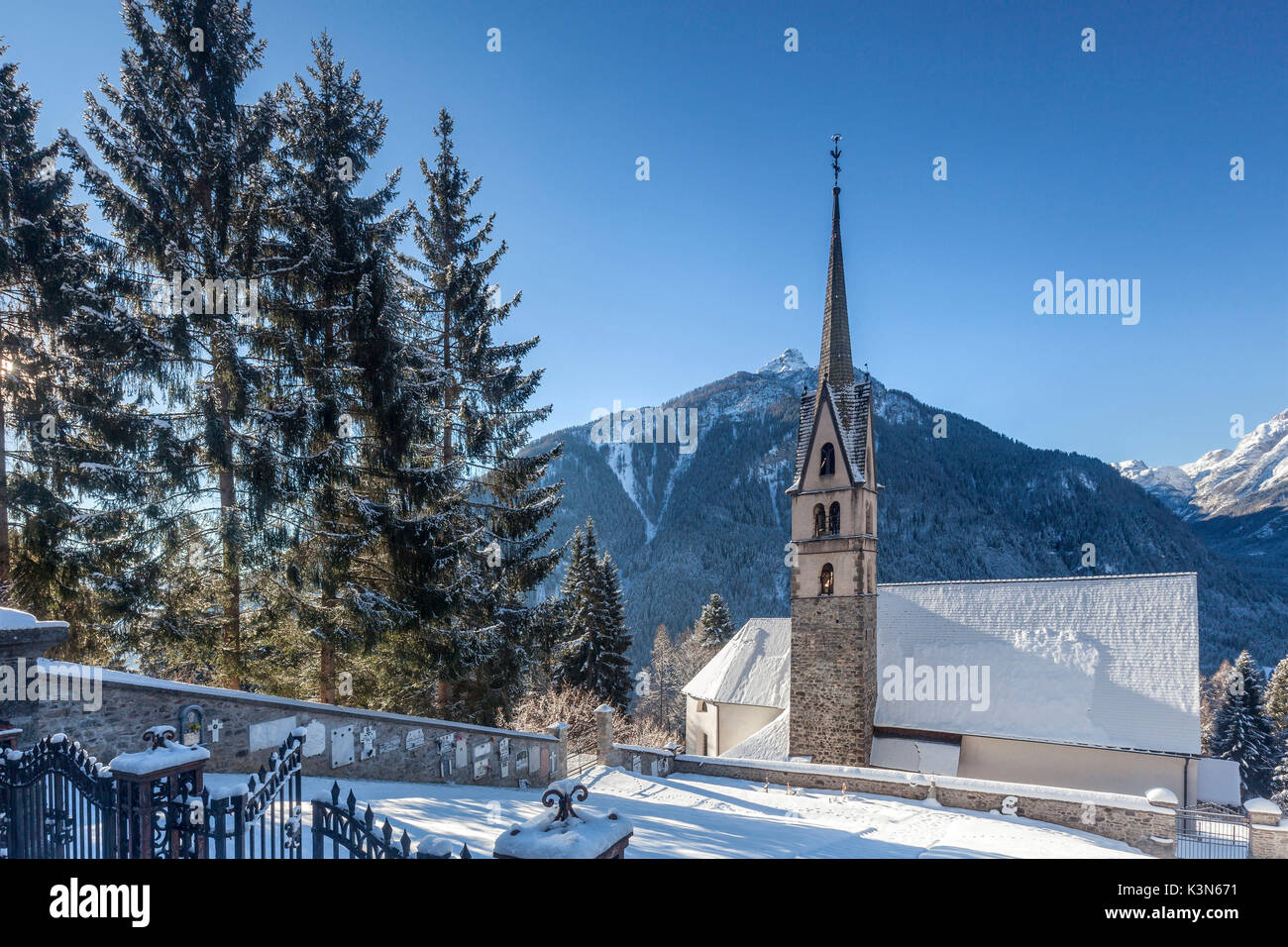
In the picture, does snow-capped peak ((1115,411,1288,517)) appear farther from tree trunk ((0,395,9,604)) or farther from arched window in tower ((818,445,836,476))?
Answer: tree trunk ((0,395,9,604))

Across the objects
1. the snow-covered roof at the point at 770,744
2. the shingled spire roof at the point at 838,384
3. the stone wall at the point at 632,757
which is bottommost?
the snow-covered roof at the point at 770,744

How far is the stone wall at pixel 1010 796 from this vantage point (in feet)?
37.9

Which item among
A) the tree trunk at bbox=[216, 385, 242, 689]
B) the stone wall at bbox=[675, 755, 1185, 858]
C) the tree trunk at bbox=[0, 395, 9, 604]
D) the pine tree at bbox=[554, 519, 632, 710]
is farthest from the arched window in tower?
the tree trunk at bbox=[0, 395, 9, 604]

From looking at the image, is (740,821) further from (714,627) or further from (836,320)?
(714,627)

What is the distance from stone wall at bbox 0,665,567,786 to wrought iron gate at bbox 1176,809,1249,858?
13.9m

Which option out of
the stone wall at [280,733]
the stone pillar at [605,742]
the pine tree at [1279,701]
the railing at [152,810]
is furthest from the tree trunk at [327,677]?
the pine tree at [1279,701]

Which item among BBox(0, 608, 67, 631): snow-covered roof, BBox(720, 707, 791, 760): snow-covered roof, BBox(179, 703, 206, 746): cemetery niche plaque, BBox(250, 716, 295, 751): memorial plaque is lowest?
BBox(720, 707, 791, 760): snow-covered roof

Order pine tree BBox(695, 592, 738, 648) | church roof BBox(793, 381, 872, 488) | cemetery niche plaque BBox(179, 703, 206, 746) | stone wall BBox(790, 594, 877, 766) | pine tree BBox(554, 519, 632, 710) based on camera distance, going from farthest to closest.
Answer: pine tree BBox(695, 592, 738, 648)
pine tree BBox(554, 519, 632, 710)
church roof BBox(793, 381, 872, 488)
stone wall BBox(790, 594, 877, 766)
cemetery niche plaque BBox(179, 703, 206, 746)

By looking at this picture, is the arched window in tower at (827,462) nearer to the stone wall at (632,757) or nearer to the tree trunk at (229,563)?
the stone wall at (632,757)

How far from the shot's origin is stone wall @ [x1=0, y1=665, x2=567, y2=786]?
738 cm

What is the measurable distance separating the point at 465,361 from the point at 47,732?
37.6ft

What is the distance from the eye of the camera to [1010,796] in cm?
1298

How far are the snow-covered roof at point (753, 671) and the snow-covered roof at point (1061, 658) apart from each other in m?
5.20

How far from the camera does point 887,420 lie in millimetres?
161375
